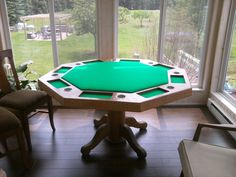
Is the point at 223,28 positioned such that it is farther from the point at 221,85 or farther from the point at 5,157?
the point at 5,157

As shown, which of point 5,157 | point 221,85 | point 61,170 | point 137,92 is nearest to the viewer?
point 137,92

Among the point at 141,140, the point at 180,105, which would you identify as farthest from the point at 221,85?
the point at 141,140

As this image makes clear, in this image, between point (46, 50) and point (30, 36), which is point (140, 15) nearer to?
point (46, 50)

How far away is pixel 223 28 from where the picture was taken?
308 centimetres

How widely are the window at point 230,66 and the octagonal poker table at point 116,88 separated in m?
1.01

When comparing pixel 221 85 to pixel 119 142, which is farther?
pixel 221 85

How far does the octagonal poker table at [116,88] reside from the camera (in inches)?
71.9

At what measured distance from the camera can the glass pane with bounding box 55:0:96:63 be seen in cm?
321

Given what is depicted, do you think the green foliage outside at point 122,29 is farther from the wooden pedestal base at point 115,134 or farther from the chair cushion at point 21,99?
the wooden pedestal base at point 115,134

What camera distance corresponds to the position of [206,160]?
152 cm

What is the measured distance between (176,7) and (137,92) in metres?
1.85

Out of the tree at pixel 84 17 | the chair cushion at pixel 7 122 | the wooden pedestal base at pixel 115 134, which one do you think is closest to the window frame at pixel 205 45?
the tree at pixel 84 17

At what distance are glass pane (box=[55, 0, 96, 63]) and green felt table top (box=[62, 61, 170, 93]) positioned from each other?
24.7 inches

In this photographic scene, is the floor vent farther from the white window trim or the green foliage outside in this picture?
the white window trim
